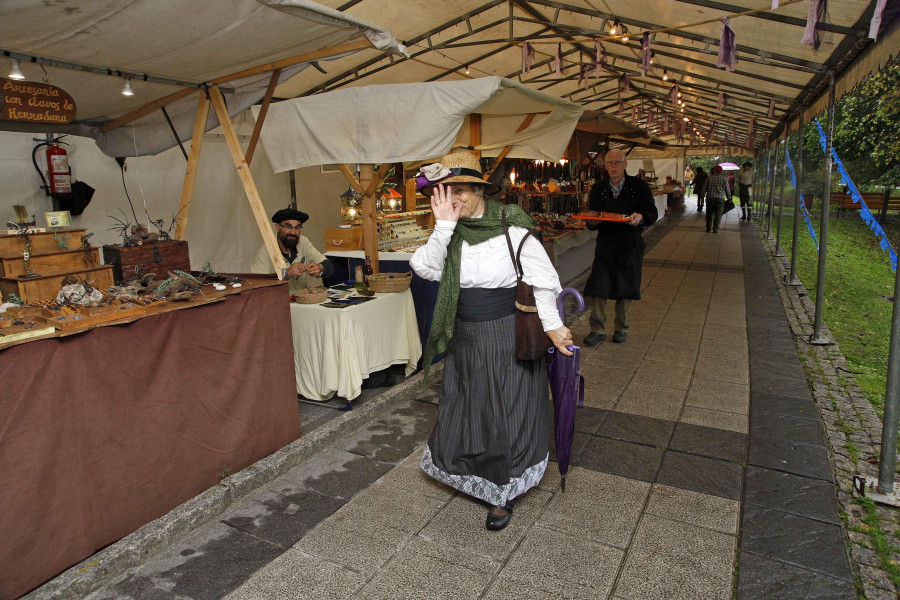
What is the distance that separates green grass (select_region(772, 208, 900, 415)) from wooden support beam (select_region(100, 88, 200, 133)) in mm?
5792

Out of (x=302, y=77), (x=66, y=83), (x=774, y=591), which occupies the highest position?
(x=302, y=77)

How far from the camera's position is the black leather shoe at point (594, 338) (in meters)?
5.96

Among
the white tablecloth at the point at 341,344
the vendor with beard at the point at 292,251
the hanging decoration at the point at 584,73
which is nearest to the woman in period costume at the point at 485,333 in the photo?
the white tablecloth at the point at 341,344

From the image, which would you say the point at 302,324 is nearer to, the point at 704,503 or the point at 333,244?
the point at 333,244

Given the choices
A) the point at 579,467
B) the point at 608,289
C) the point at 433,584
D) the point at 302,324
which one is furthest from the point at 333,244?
the point at 433,584

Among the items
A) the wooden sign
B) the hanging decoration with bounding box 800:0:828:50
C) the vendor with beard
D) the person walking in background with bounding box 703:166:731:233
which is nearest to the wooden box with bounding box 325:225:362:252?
the vendor with beard

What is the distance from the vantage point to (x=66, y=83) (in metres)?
3.51

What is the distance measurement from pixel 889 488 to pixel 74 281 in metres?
4.62

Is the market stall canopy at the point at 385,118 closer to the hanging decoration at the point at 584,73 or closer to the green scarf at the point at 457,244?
the green scarf at the point at 457,244

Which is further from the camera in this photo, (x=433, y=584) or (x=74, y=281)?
(x=74, y=281)

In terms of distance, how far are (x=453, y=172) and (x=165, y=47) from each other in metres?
1.76

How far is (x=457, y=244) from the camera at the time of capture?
2.95 m

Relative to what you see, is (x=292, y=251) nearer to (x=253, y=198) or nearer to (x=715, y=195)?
(x=253, y=198)

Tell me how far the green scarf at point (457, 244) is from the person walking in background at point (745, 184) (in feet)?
58.9
